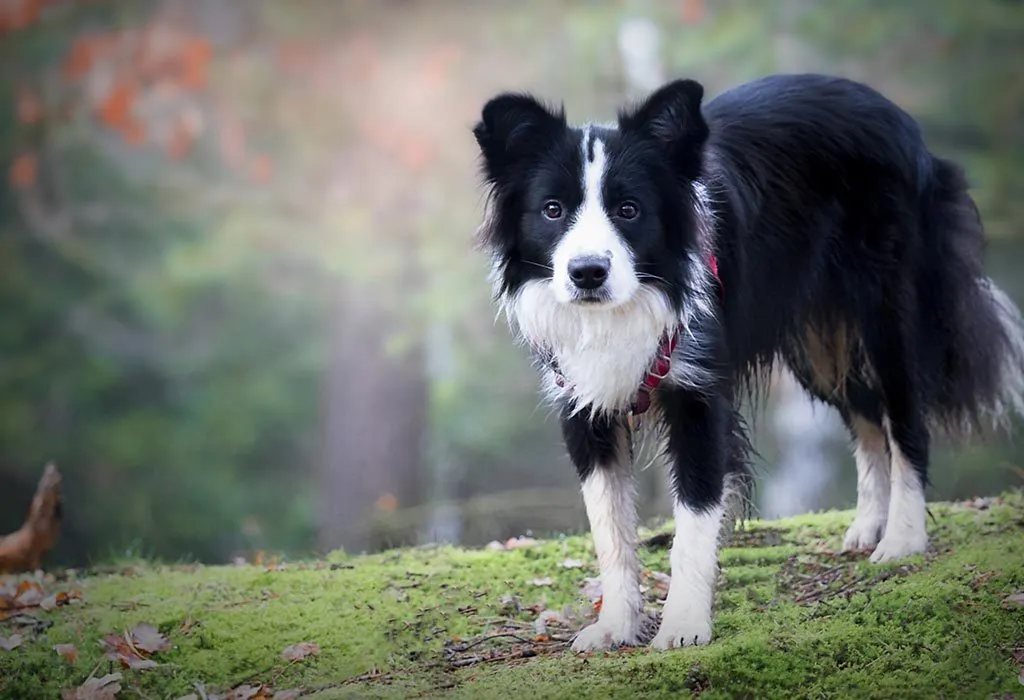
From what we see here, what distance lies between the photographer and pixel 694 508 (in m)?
2.44

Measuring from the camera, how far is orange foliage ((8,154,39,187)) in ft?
21.6

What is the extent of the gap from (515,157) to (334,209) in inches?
157

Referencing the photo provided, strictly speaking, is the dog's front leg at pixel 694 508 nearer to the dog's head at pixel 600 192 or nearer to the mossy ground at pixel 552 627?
the mossy ground at pixel 552 627

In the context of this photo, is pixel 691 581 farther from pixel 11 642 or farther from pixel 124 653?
pixel 11 642

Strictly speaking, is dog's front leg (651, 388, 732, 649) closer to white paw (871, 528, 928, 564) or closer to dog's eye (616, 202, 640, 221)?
dog's eye (616, 202, 640, 221)

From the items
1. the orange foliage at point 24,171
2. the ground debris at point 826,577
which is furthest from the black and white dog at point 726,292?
the orange foliage at point 24,171

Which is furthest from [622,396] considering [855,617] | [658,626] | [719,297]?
[855,617]

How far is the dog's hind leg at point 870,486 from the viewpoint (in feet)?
10.2

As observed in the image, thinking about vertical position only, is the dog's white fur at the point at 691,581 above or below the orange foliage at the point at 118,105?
below

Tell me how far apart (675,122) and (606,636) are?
3.87 ft

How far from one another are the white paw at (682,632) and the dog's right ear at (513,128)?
42.7 inches

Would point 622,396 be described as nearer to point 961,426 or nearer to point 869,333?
point 869,333

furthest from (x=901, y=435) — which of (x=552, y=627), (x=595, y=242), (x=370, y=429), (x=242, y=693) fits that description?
(x=370, y=429)

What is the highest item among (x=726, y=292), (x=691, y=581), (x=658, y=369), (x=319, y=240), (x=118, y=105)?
(x=118, y=105)
